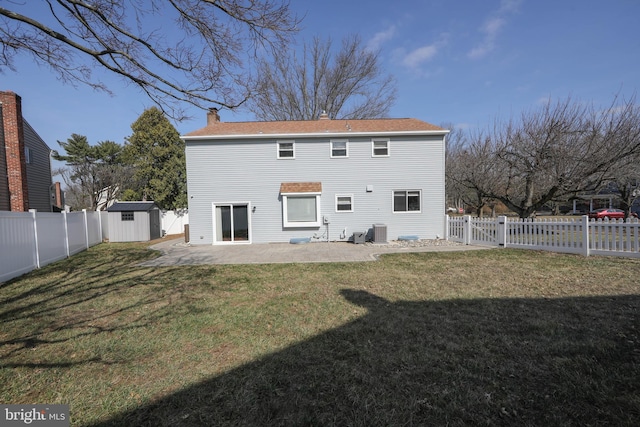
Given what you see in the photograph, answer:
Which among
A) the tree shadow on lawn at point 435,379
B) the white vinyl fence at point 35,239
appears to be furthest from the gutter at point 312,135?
the tree shadow on lawn at point 435,379

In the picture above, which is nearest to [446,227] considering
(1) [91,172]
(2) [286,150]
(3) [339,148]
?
(3) [339,148]

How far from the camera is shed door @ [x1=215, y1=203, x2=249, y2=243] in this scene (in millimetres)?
13555

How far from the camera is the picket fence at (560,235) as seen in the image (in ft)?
26.3

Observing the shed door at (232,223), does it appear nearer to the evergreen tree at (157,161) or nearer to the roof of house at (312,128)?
the roof of house at (312,128)

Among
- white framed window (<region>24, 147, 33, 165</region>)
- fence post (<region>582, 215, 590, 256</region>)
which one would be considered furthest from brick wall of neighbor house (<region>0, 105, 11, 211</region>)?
fence post (<region>582, 215, 590, 256</region>)

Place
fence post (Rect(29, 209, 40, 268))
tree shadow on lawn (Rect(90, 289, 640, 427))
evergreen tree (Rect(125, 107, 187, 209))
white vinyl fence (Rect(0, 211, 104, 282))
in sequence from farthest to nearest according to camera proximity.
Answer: evergreen tree (Rect(125, 107, 187, 209))
fence post (Rect(29, 209, 40, 268))
white vinyl fence (Rect(0, 211, 104, 282))
tree shadow on lawn (Rect(90, 289, 640, 427))

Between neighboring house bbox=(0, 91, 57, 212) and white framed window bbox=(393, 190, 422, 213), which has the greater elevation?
neighboring house bbox=(0, 91, 57, 212)

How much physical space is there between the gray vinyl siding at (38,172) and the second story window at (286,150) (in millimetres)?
14035

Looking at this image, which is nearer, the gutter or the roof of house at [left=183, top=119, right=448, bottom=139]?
the gutter

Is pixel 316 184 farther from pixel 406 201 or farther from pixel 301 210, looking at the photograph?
pixel 406 201

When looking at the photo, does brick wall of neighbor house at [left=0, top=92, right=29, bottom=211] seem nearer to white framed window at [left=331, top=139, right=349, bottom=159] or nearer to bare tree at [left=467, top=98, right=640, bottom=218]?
white framed window at [left=331, top=139, right=349, bottom=159]

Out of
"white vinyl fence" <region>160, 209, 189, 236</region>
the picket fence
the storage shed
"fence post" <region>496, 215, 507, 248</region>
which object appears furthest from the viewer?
"white vinyl fence" <region>160, 209, 189, 236</region>

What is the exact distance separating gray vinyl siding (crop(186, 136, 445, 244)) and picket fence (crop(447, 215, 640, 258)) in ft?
7.73

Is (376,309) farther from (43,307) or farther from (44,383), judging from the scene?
(43,307)
